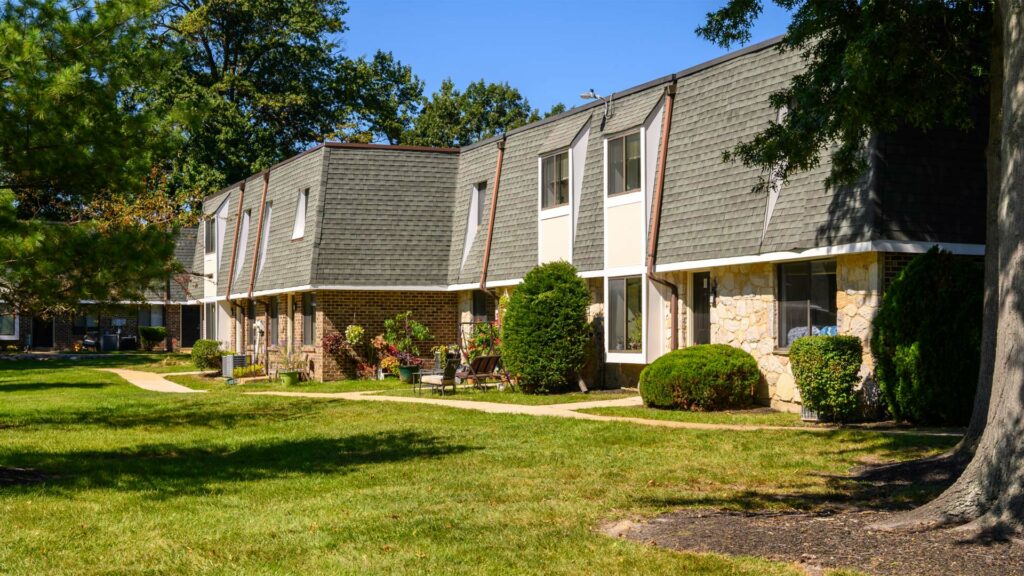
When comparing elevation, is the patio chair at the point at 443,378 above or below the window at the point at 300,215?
below

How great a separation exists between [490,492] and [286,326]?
21.7 m

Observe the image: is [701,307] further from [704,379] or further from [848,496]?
[848,496]

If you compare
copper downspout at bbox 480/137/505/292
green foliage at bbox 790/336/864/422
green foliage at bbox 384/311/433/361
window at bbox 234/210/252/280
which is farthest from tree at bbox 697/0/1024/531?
window at bbox 234/210/252/280

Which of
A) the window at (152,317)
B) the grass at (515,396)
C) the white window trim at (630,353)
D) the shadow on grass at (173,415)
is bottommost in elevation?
the shadow on grass at (173,415)

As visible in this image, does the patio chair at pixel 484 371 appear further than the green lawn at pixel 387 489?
Yes

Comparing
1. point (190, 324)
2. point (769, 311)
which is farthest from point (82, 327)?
point (769, 311)

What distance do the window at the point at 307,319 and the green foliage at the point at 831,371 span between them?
55.2 feet

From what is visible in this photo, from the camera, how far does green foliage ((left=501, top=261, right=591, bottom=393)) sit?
20641 mm

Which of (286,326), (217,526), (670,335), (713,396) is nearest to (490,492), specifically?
(217,526)

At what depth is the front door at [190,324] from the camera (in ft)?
167

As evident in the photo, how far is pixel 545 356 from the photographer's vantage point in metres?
20.9

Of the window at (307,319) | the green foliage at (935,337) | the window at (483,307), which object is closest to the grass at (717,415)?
the green foliage at (935,337)

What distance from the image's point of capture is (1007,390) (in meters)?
7.27

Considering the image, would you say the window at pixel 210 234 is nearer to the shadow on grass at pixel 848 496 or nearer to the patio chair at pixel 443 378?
the patio chair at pixel 443 378
